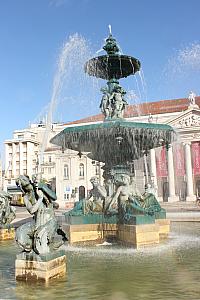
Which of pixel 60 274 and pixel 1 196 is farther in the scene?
pixel 1 196

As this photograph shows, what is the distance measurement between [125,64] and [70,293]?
8.52 meters

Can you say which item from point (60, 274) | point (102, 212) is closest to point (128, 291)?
point (60, 274)

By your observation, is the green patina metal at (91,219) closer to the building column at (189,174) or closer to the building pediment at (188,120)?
the building column at (189,174)

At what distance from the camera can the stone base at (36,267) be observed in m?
5.71

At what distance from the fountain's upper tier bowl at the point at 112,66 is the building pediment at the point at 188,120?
48502mm

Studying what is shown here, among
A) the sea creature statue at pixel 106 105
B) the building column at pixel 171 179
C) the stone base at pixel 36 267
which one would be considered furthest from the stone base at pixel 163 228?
the building column at pixel 171 179

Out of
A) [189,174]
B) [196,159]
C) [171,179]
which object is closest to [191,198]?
[189,174]

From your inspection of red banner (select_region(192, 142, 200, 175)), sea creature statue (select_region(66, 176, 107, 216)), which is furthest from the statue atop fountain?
red banner (select_region(192, 142, 200, 175))

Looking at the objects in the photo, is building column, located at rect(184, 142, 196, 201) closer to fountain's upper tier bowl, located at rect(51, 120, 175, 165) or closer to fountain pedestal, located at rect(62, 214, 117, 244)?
fountain's upper tier bowl, located at rect(51, 120, 175, 165)

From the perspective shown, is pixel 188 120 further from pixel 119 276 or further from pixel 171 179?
pixel 119 276

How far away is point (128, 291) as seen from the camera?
5375mm

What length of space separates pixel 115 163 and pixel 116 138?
1.73 meters

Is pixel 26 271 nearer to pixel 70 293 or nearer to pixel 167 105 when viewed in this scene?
pixel 70 293

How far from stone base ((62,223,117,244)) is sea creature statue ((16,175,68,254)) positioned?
464 cm
